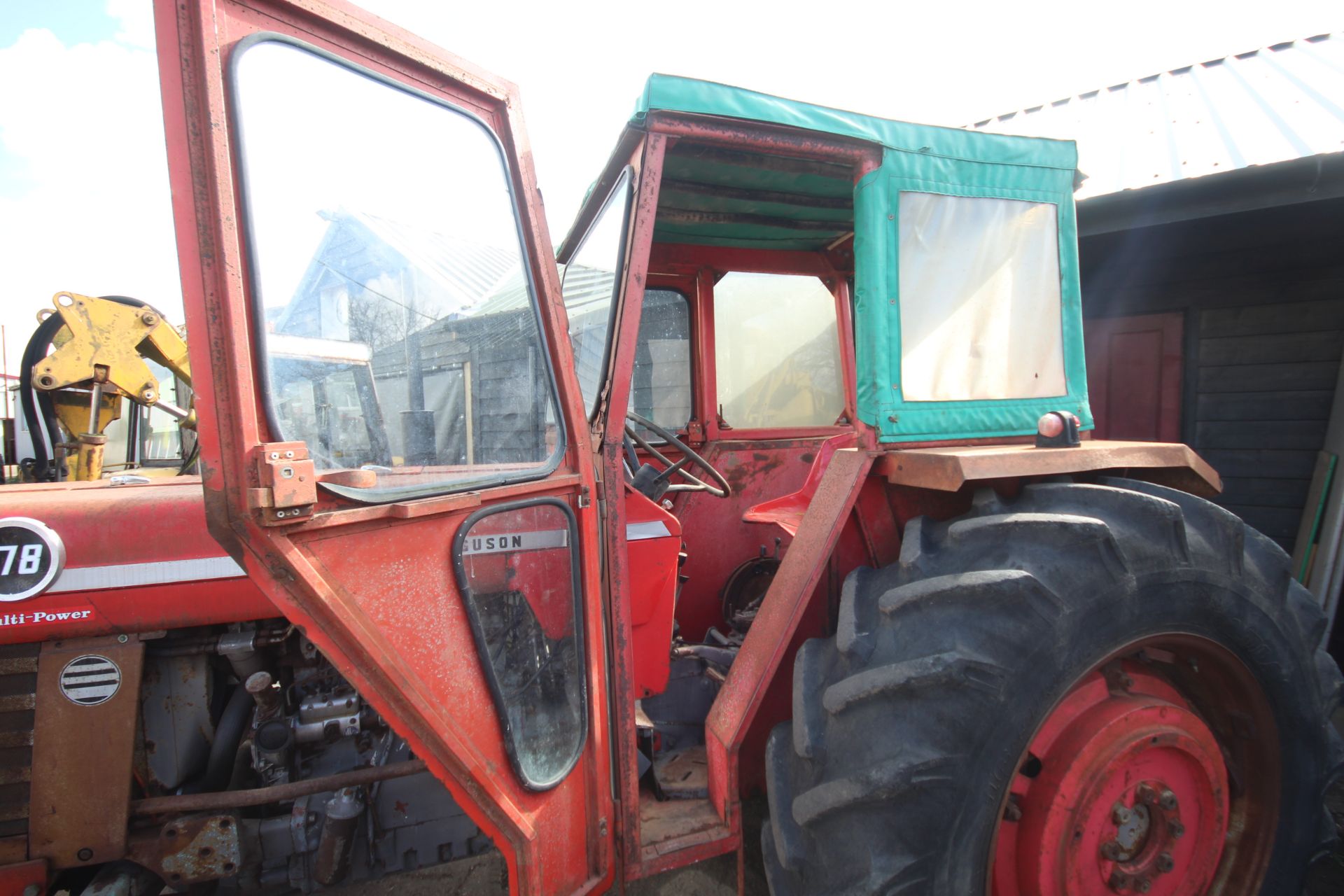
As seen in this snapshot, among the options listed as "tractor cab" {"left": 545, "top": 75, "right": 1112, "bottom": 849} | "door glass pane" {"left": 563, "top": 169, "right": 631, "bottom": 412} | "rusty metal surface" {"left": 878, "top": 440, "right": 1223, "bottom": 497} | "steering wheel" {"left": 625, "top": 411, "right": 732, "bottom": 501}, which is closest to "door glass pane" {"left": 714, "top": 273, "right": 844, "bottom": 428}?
"tractor cab" {"left": 545, "top": 75, "right": 1112, "bottom": 849}

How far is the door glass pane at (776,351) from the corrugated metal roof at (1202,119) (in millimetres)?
1561

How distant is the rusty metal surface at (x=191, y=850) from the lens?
65.5 inches

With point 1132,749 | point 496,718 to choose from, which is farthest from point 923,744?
point 496,718

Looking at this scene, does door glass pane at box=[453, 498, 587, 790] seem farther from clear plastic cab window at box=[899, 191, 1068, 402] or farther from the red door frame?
clear plastic cab window at box=[899, 191, 1068, 402]

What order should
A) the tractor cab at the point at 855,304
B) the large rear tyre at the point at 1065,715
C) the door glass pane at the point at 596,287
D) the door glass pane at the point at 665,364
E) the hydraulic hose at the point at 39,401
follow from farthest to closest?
the hydraulic hose at the point at 39,401 < the door glass pane at the point at 665,364 < the door glass pane at the point at 596,287 < the tractor cab at the point at 855,304 < the large rear tyre at the point at 1065,715

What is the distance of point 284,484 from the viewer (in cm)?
98

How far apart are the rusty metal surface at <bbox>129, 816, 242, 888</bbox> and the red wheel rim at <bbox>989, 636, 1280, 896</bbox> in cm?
186

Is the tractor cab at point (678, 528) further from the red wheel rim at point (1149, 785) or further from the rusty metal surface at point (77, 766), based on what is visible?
the rusty metal surface at point (77, 766)

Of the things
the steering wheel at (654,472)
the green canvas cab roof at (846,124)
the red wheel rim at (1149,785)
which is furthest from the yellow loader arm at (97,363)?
the red wheel rim at (1149,785)

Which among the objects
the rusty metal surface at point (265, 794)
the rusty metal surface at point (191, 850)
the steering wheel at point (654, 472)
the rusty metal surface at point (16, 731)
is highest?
the steering wheel at point (654, 472)

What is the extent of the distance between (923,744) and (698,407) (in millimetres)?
1849

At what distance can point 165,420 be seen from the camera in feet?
17.1

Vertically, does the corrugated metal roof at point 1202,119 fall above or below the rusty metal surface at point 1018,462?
above

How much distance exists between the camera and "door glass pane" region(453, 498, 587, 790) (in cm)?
135
